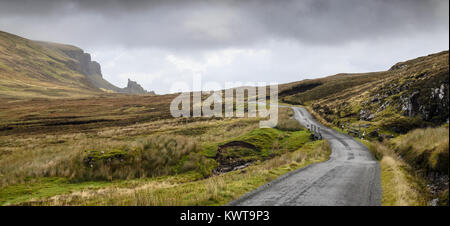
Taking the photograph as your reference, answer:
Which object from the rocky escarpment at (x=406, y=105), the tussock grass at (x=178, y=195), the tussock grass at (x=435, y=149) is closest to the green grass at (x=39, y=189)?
the tussock grass at (x=178, y=195)

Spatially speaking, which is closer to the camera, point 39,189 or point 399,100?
point 39,189

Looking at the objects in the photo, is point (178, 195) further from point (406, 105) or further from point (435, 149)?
point (406, 105)

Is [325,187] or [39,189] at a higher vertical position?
[325,187]

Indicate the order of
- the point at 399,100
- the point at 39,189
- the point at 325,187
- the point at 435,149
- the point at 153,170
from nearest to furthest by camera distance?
the point at 435,149
the point at 325,187
the point at 39,189
the point at 399,100
the point at 153,170

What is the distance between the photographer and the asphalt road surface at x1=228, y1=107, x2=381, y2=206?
9.70m

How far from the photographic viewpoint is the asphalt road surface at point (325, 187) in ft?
31.8

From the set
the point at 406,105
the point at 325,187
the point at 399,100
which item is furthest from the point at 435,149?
the point at 399,100

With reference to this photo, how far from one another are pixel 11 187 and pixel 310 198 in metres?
17.8

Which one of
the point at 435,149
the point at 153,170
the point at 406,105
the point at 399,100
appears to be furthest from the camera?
the point at 153,170

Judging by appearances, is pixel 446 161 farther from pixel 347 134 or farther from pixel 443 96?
pixel 347 134

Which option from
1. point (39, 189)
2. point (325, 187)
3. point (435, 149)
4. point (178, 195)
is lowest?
point (39, 189)

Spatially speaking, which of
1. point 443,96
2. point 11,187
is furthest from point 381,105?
point 11,187

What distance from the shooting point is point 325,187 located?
11.9m

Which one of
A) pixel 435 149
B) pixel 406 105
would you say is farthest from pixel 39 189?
pixel 406 105
